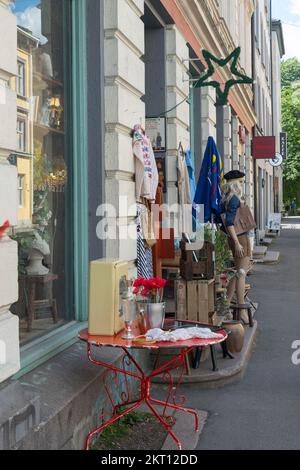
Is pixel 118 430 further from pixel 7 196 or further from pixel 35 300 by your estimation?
pixel 7 196

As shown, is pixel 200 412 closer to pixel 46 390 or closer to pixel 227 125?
pixel 46 390

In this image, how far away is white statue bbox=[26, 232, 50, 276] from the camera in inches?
183

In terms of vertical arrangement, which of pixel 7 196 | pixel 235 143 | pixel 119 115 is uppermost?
pixel 235 143

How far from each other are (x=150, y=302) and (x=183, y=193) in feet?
13.7

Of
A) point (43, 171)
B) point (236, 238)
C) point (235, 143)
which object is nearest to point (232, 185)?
point (236, 238)

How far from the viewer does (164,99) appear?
8156 millimetres

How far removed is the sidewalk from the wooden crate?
71 centimetres

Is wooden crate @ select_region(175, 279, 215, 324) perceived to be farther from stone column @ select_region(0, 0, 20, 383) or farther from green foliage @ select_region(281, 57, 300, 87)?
green foliage @ select_region(281, 57, 300, 87)

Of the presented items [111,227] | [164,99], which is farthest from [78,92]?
[164,99]

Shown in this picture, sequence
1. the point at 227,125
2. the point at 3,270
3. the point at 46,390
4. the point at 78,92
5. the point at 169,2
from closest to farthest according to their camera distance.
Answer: the point at 3,270, the point at 46,390, the point at 78,92, the point at 169,2, the point at 227,125

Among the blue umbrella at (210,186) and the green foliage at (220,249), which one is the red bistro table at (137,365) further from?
the green foliage at (220,249)

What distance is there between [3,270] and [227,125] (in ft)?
37.3

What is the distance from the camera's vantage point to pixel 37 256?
187 inches

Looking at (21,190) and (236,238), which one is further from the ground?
(21,190)
